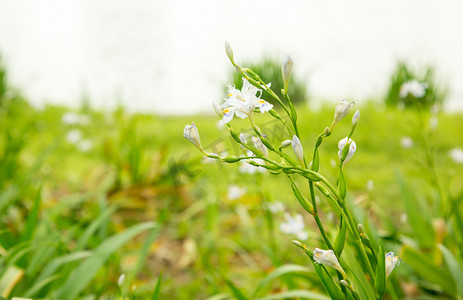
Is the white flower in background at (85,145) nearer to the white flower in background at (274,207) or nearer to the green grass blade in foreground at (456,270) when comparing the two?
the white flower in background at (274,207)

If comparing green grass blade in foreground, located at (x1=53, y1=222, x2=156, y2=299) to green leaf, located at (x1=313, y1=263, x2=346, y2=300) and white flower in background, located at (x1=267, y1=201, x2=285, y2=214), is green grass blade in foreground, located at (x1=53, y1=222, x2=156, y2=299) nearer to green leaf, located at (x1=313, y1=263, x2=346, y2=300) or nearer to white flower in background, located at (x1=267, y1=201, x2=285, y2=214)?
white flower in background, located at (x1=267, y1=201, x2=285, y2=214)

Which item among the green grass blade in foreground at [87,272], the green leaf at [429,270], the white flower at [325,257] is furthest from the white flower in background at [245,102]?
the green leaf at [429,270]

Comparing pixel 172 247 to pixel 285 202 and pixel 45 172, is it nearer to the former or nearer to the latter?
pixel 285 202

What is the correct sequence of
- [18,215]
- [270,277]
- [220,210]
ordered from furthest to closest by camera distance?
[220,210], [18,215], [270,277]

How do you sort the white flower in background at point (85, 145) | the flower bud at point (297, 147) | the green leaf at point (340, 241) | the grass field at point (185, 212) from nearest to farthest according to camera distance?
the flower bud at point (297, 147) < the green leaf at point (340, 241) < the grass field at point (185, 212) < the white flower in background at point (85, 145)

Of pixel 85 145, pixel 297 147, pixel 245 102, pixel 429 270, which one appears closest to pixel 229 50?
pixel 245 102

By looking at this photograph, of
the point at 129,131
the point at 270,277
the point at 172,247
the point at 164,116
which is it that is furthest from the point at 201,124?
the point at 270,277

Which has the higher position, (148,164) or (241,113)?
(241,113)
